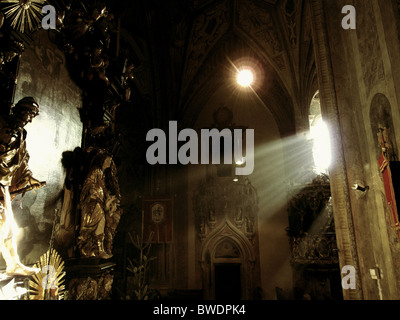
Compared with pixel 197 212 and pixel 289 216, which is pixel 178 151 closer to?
pixel 197 212

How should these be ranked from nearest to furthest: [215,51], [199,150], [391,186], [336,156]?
[391,186] → [336,156] → [215,51] → [199,150]

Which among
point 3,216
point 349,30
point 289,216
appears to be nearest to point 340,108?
point 349,30

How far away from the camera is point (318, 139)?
1041 cm

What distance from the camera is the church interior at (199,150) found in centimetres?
315

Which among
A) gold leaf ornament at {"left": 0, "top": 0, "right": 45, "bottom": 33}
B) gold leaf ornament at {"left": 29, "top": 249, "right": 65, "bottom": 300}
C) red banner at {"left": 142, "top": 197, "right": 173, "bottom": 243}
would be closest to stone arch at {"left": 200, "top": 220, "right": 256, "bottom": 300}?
red banner at {"left": 142, "top": 197, "right": 173, "bottom": 243}

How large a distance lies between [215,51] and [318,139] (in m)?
5.43

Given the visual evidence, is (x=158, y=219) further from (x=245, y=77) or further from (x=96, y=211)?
(x=245, y=77)

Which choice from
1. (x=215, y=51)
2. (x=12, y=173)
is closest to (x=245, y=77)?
(x=215, y=51)

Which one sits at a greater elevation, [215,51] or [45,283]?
[215,51]

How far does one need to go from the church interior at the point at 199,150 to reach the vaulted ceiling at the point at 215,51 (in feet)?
0.19

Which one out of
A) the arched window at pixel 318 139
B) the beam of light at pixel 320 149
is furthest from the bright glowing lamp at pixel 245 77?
the beam of light at pixel 320 149

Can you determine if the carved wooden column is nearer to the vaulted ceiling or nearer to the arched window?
the vaulted ceiling

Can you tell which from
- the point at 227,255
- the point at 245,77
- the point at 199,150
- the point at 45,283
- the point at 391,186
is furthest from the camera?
the point at 199,150
